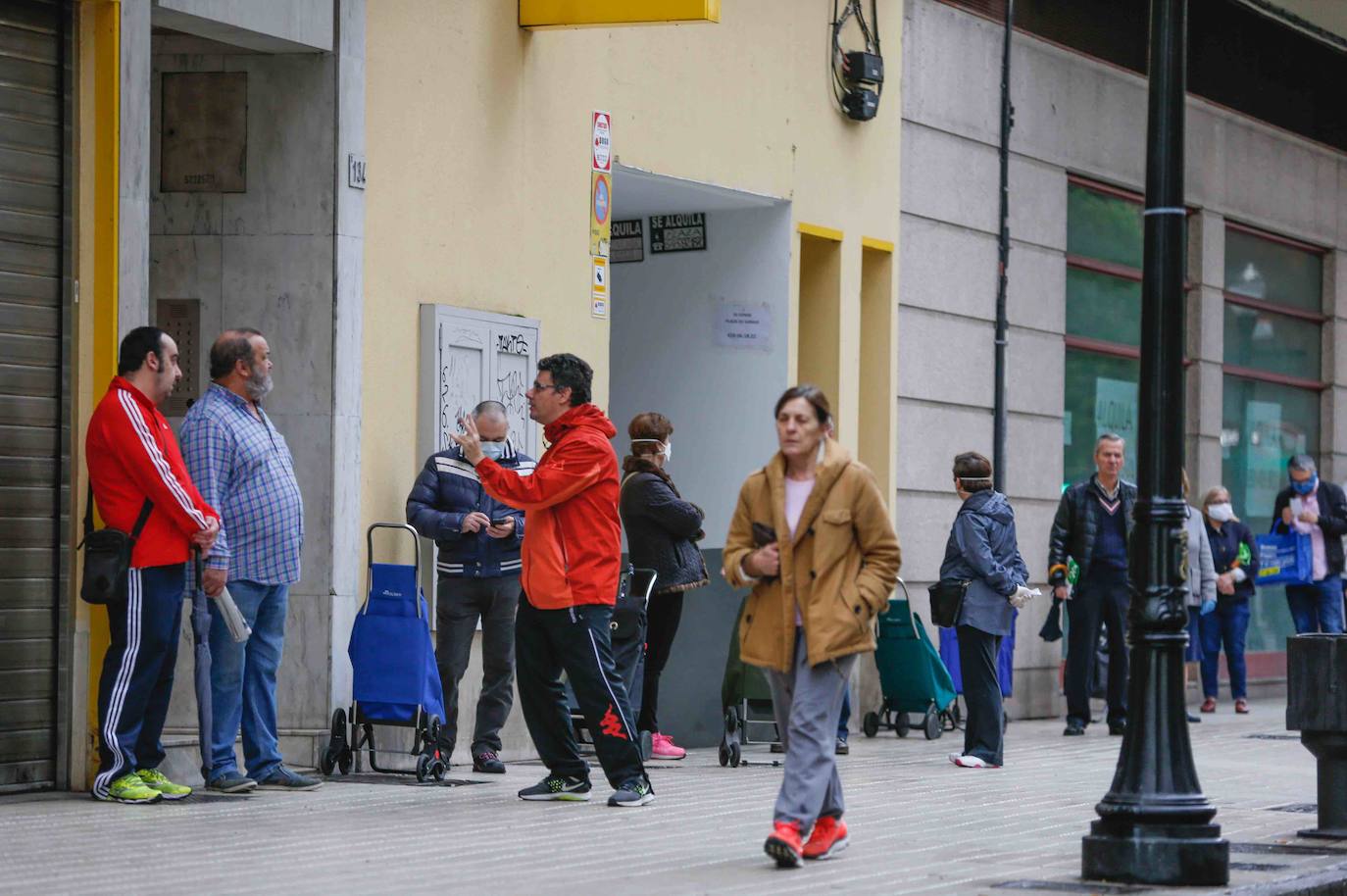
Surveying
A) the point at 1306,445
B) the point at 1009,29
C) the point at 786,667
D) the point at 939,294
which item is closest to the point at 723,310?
the point at 939,294

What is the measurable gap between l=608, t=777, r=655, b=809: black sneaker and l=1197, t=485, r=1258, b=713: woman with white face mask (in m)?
9.91

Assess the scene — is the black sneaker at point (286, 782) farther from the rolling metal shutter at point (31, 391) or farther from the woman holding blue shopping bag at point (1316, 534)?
the woman holding blue shopping bag at point (1316, 534)

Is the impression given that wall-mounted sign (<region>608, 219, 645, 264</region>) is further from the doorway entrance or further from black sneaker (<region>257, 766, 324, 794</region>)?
black sneaker (<region>257, 766, 324, 794</region>)

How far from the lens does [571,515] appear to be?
10492mm

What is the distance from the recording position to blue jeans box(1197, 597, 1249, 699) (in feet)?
64.2

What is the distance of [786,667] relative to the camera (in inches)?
348

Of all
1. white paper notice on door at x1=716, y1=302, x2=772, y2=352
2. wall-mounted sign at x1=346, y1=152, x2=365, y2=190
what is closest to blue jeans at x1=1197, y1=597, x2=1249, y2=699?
white paper notice on door at x1=716, y1=302, x2=772, y2=352

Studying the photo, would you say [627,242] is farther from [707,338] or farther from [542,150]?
[542,150]

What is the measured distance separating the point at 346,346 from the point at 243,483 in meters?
1.59

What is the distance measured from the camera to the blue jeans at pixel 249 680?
34.9 feet

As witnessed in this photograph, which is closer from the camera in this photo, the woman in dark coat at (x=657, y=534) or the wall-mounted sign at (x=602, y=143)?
the woman in dark coat at (x=657, y=534)

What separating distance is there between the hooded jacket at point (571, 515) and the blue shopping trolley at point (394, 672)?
1.15 metres

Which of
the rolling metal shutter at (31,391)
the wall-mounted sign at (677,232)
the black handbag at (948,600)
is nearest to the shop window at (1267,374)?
the wall-mounted sign at (677,232)

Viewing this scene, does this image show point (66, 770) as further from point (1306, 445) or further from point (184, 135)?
point (1306, 445)
